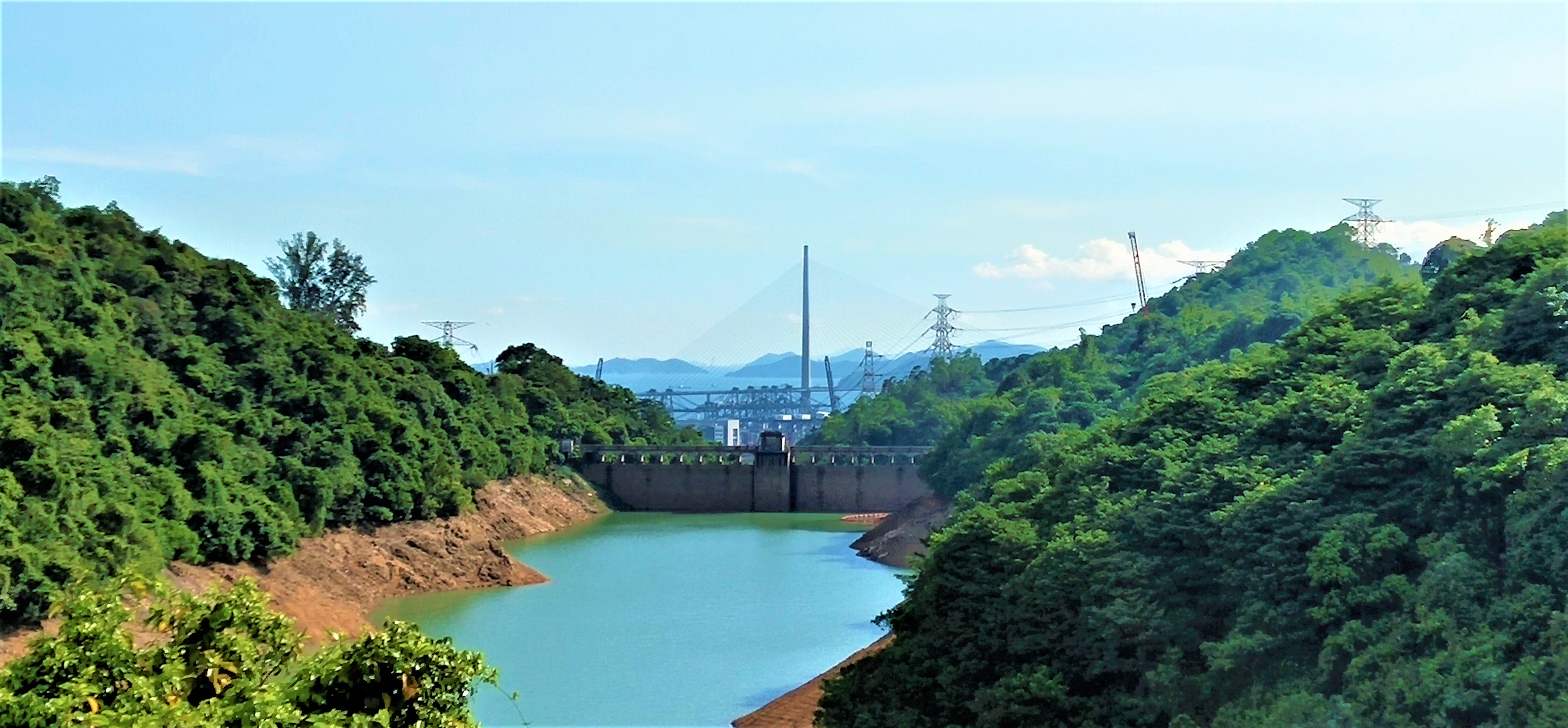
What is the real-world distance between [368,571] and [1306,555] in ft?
78.9

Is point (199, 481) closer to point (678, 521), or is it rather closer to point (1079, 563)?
point (1079, 563)

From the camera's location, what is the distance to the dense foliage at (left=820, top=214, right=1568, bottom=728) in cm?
1205

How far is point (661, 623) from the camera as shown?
30531 millimetres

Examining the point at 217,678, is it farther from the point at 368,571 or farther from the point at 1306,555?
the point at 368,571

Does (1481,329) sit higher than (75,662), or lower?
higher

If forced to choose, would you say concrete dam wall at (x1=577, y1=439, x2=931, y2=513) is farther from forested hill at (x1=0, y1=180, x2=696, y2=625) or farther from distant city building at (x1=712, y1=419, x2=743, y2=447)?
distant city building at (x1=712, y1=419, x2=743, y2=447)

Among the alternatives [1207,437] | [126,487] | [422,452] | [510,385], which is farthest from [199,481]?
[510,385]

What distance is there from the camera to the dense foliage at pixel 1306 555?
1205 cm

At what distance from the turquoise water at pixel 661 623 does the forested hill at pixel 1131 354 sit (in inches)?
291

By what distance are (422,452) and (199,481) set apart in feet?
37.1

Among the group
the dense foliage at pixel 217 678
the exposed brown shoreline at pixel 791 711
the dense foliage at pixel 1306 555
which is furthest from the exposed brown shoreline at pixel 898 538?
the dense foliage at pixel 217 678

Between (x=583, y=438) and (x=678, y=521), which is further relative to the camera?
(x=583, y=438)

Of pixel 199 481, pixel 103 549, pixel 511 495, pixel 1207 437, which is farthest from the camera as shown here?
pixel 511 495

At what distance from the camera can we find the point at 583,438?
63344mm
